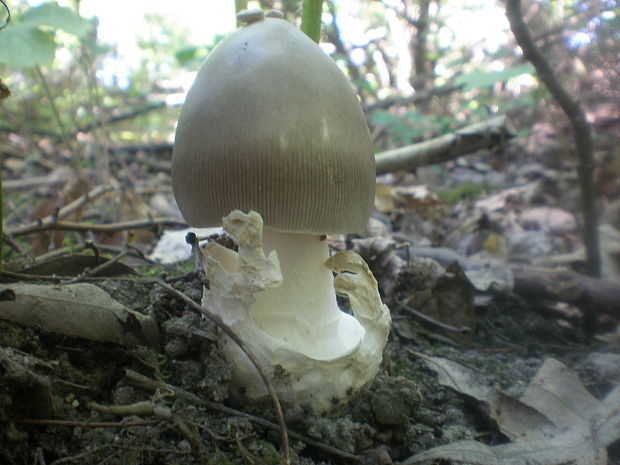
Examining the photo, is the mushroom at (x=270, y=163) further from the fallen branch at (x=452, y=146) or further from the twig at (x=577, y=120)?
the fallen branch at (x=452, y=146)

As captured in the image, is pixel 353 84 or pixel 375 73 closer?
pixel 353 84

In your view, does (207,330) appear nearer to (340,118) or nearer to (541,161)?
(340,118)

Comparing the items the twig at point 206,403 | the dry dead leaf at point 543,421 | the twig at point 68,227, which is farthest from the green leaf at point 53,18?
the dry dead leaf at point 543,421

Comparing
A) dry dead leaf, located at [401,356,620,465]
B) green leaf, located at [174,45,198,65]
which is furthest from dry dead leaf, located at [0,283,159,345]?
green leaf, located at [174,45,198,65]

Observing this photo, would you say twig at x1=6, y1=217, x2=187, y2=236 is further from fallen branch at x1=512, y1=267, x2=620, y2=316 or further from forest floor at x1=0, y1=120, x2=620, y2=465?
fallen branch at x1=512, y1=267, x2=620, y2=316

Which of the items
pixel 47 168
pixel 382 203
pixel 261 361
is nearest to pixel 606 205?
pixel 382 203

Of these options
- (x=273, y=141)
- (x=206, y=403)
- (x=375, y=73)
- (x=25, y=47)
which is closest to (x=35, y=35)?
(x=25, y=47)

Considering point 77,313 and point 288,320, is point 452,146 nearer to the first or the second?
point 288,320
